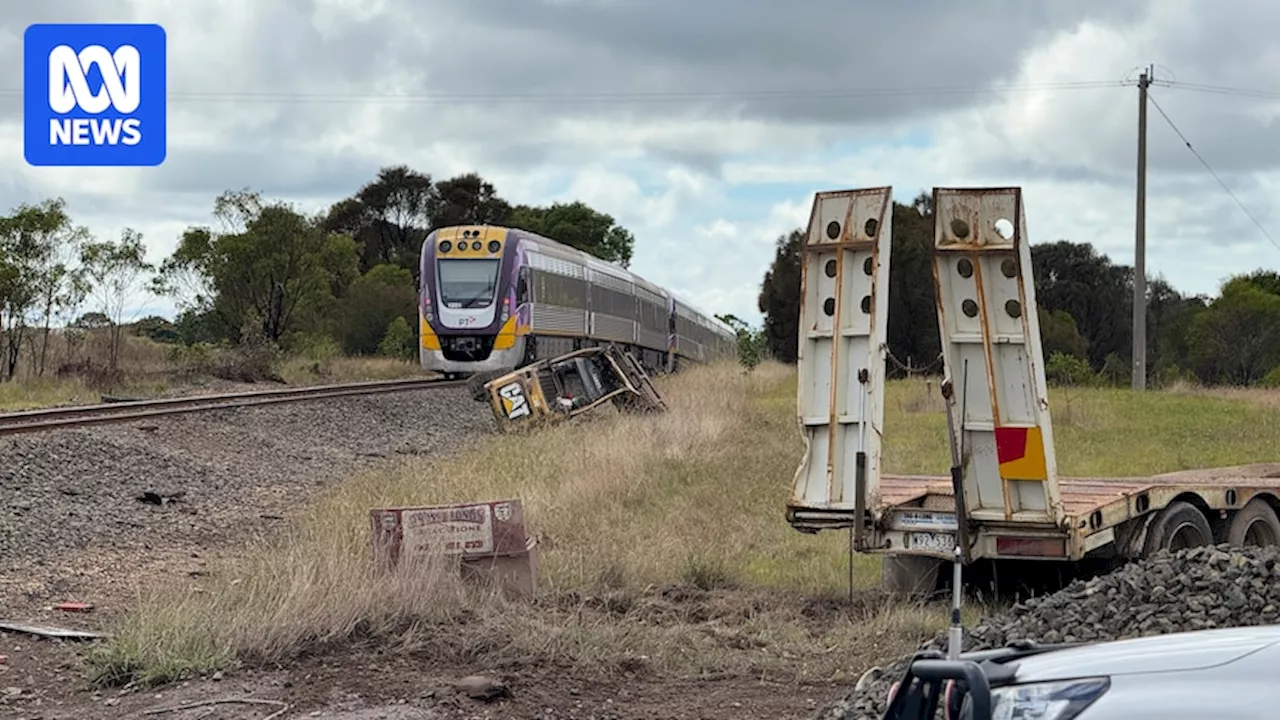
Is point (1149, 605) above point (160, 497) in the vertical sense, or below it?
above

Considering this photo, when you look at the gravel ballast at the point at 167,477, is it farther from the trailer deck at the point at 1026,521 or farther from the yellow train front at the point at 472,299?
the trailer deck at the point at 1026,521

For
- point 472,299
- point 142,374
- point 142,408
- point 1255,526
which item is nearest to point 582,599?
point 1255,526

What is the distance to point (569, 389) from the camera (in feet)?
78.3

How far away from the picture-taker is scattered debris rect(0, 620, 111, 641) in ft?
28.1

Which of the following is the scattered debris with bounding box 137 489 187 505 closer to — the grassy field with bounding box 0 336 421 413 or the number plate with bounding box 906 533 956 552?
the number plate with bounding box 906 533 956 552

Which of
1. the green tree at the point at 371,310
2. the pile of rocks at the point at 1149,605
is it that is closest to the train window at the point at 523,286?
the pile of rocks at the point at 1149,605

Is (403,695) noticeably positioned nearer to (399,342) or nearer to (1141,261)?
(1141,261)

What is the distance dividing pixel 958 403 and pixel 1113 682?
537 cm

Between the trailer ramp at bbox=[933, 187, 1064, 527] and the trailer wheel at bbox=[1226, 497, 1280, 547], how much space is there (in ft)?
6.96

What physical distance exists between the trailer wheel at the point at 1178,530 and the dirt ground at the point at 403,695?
280 centimetres

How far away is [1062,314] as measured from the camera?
6925cm

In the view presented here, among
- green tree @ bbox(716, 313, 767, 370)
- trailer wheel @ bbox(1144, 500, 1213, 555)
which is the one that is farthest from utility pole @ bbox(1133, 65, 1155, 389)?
trailer wheel @ bbox(1144, 500, 1213, 555)

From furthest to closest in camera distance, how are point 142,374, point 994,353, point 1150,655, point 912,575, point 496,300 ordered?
1. point 142,374
2. point 496,300
3. point 912,575
4. point 994,353
5. point 1150,655

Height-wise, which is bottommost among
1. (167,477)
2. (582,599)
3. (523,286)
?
(582,599)
